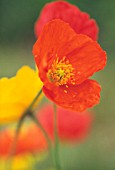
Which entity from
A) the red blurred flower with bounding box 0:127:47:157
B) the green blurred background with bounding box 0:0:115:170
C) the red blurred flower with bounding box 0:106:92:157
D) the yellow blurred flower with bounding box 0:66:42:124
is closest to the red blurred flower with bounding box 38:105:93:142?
the red blurred flower with bounding box 0:106:92:157

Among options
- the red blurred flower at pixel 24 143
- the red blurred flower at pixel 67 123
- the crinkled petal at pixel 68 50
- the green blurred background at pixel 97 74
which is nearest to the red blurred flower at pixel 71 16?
the crinkled petal at pixel 68 50

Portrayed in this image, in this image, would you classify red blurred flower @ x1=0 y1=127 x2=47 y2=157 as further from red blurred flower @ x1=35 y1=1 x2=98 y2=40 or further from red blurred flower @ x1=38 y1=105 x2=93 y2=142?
red blurred flower @ x1=35 y1=1 x2=98 y2=40

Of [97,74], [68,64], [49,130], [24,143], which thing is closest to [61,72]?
[68,64]

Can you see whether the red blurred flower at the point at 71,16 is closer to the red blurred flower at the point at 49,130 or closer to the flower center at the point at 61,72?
the flower center at the point at 61,72

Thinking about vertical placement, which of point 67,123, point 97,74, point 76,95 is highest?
point 97,74

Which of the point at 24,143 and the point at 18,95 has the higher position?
the point at 24,143

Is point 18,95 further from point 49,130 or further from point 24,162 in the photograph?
point 49,130

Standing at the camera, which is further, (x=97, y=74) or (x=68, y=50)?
(x=97, y=74)
